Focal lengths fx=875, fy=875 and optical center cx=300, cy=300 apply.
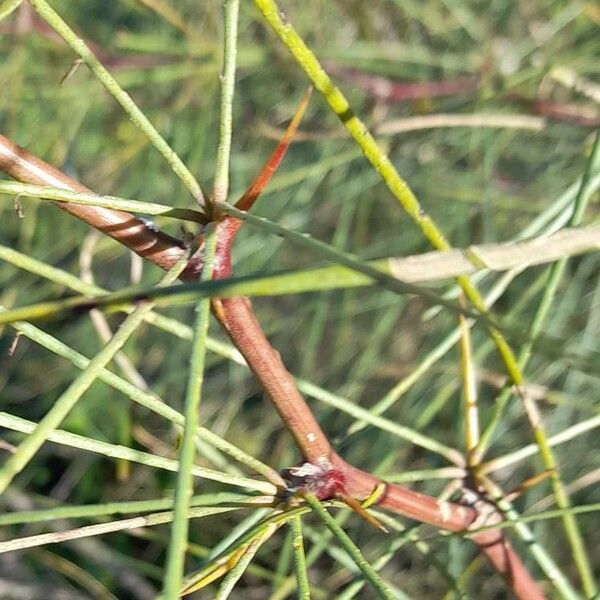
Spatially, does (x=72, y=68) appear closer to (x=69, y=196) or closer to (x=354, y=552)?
(x=69, y=196)

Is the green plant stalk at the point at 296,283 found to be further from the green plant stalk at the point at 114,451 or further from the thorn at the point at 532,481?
the thorn at the point at 532,481

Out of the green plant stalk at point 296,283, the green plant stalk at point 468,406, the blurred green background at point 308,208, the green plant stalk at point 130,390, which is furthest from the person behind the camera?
the blurred green background at point 308,208

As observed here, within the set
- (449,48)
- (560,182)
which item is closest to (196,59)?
(449,48)

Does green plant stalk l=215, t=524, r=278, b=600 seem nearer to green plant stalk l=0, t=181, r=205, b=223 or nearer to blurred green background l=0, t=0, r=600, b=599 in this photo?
green plant stalk l=0, t=181, r=205, b=223

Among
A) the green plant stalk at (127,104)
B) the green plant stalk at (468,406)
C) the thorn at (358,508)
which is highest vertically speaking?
the green plant stalk at (127,104)

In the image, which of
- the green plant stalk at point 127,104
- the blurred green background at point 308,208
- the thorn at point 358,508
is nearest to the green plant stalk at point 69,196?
the green plant stalk at point 127,104
